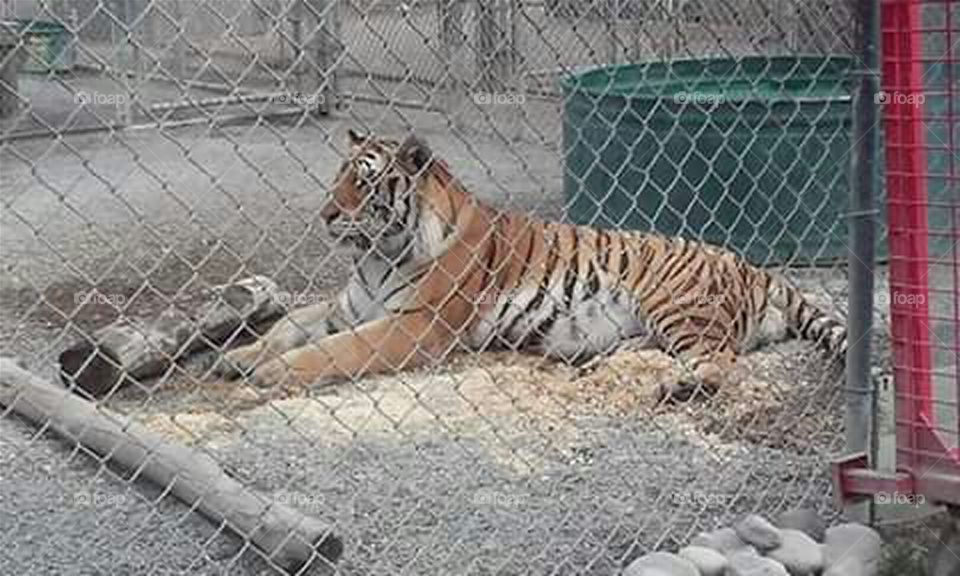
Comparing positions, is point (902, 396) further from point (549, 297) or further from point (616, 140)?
point (616, 140)

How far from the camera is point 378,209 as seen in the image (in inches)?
193

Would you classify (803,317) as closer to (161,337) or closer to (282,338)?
(282,338)

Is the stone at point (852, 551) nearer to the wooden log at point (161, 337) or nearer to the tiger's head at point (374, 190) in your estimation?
the wooden log at point (161, 337)

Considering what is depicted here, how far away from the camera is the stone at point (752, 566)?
291cm

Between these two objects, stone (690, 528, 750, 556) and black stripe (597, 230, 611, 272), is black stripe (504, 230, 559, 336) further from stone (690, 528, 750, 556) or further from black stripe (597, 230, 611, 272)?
stone (690, 528, 750, 556)

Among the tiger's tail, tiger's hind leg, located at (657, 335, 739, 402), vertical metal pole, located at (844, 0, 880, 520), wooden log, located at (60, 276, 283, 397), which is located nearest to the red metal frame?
vertical metal pole, located at (844, 0, 880, 520)

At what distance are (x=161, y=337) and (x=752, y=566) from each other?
7.49 ft

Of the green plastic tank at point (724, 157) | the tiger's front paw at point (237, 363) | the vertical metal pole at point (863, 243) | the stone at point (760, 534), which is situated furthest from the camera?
the green plastic tank at point (724, 157)

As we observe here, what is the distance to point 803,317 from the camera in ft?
16.7

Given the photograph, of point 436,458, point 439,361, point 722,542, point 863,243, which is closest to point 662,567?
point 722,542

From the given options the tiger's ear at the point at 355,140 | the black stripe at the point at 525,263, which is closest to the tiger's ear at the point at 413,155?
the tiger's ear at the point at 355,140

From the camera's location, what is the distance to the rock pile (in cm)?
293

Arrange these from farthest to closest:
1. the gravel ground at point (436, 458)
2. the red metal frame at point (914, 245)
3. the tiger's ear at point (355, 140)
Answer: the tiger's ear at point (355, 140) → the gravel ground at point (436, 458) → the red metal frame at point (914, 245)

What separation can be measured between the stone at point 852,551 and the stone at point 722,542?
17 cm
